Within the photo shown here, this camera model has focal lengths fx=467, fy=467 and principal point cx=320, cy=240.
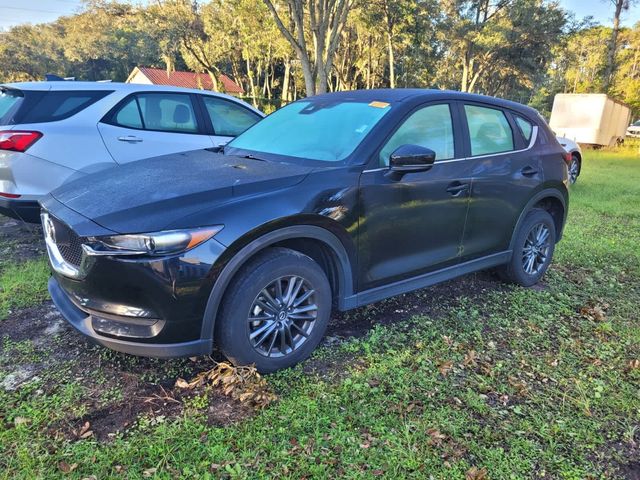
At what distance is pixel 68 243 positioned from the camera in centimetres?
263

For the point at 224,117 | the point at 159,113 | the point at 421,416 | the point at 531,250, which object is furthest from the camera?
the point at 224,117

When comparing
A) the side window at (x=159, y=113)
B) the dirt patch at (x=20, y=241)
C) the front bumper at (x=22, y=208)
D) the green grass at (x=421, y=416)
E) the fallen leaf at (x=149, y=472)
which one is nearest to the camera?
the fallen leaf at (x=149, y=472)

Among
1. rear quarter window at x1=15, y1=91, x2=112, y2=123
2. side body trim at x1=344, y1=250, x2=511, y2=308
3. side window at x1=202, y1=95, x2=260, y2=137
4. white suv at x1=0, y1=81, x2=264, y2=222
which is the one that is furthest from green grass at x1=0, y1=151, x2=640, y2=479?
side window at x1=202, y1=95, x2=260, y2=137

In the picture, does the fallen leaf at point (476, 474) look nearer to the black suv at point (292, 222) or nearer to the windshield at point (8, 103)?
the black suv at point (292, 222)

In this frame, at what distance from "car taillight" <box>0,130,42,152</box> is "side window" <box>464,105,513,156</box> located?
3.99 metres

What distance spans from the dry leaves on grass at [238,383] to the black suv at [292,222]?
0.11 metres

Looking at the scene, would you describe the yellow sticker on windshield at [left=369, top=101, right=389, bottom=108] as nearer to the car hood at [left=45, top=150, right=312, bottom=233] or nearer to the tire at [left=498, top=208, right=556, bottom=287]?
the car hood at [left=45, top=150, right=312, bottom=233]

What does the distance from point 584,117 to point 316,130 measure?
2105 centimetres

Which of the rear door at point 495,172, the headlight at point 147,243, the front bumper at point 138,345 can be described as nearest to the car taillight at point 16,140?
the front bumper at point 138,345

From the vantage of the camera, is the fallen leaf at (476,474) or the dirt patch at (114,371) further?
the dirt patch at (114,371)

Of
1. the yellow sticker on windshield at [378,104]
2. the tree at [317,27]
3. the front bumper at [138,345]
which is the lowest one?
the front bumper at [138,345]

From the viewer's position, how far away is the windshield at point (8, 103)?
4.53 meters

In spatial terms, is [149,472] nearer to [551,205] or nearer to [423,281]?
[423,281]

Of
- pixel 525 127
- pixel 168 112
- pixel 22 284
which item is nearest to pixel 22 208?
pixel 22 284
